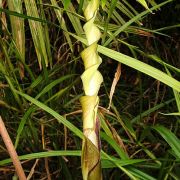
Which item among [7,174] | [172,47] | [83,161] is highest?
[172,47]

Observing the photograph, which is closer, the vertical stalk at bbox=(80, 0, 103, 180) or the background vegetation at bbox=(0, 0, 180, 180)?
the vertical stalk at bbox=(80, 0, 103, 180)

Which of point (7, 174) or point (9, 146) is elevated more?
point (9, 146)

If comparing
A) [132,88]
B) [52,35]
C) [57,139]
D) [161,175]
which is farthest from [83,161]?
[132,88]

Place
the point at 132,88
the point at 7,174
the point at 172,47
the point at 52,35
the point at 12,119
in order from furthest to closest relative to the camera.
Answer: the point at 172,47
the point at 132,88
the point at 52,35
the point at 12,119
the point at 7,174

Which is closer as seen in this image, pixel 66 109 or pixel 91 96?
pixel 91 96

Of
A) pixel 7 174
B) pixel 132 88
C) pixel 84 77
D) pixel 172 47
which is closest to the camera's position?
pixel 84 77

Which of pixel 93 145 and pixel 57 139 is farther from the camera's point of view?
pixel 57 139

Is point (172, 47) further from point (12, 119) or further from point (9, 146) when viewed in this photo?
point (9, 146)

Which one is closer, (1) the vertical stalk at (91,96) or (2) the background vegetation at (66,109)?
(1) the vertical stalk at (91,96)
